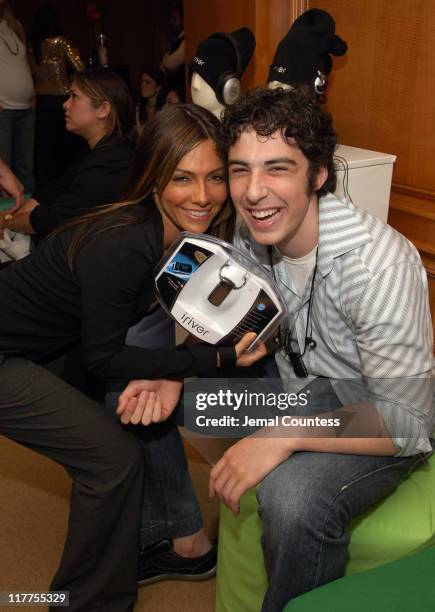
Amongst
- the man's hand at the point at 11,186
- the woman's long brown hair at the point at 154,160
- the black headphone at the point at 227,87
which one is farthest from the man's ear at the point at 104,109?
the woman's long brown hair at the point at 154,160

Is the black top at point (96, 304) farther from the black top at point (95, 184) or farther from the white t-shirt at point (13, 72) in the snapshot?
the white t-shirt at point (13, 72)

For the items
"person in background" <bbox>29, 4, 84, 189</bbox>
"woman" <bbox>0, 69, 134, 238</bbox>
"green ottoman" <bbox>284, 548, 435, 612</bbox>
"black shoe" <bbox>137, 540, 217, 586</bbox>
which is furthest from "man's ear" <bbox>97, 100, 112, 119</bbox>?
"green ottoman" <bbox>284, 548, 435, 612</bbox>

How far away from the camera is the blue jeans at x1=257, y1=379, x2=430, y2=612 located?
Result: 107 cm

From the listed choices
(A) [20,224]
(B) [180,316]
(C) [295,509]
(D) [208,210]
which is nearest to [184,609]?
(C) [295,509]

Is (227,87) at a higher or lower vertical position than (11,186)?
higher

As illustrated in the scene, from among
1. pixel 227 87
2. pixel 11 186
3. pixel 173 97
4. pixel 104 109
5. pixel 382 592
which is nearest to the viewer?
pixel 382 592

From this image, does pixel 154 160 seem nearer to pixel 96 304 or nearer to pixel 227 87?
pixel 96 304

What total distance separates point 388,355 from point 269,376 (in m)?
0.40

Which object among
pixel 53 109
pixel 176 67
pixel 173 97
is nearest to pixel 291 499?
pixel 53 109

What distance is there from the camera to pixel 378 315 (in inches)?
44.7

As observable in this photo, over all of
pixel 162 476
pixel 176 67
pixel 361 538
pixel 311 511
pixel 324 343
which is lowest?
pixel 162 476

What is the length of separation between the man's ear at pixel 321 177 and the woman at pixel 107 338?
8.2 inches

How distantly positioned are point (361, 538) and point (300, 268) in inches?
21.3

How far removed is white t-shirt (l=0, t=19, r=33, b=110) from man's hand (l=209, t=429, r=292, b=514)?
105 inches
